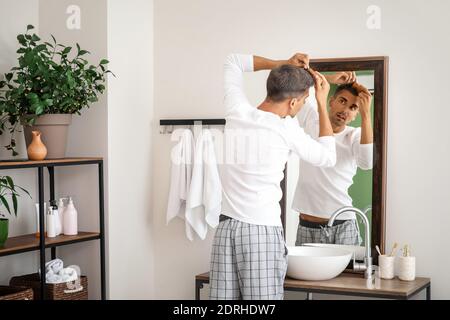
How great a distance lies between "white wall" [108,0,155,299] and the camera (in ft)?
13.3

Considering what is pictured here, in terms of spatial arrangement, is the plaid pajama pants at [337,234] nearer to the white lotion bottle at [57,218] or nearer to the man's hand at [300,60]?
the man's hand at [300,60]

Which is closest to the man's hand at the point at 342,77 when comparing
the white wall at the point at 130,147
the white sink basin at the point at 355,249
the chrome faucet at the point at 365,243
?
the chrome faucet at the point at 365,243

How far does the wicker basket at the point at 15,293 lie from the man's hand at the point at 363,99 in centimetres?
180

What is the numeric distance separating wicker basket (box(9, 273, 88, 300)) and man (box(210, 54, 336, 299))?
2.89ft

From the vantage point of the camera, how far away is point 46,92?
368 cm

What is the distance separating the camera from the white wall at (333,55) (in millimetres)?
3645

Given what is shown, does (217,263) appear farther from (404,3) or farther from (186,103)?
(404,3)

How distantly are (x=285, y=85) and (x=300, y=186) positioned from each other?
76 cm

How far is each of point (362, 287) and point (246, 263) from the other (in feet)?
2.02

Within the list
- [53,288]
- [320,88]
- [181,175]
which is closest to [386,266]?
[320,88]

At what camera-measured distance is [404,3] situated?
12.1 ft
